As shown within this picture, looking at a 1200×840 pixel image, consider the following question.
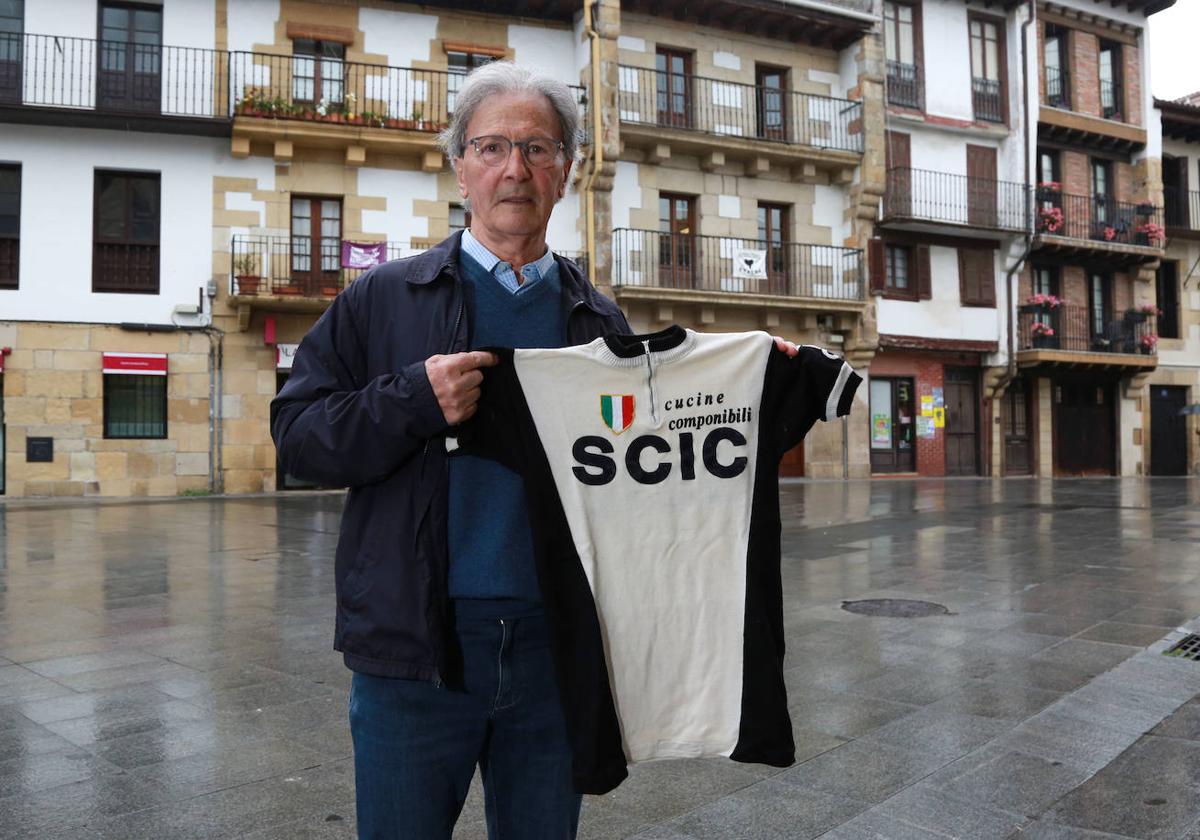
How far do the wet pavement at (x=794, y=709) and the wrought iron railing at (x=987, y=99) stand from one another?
19613 mm

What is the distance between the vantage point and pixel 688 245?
2236 cm

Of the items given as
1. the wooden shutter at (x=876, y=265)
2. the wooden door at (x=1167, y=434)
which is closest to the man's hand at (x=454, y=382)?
the wooden shutter at (x=876, y=265)

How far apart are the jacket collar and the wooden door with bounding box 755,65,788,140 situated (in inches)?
877

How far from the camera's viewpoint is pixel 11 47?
18.4 meters

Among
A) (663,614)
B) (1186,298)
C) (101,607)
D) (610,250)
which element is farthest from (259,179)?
(1186,298)

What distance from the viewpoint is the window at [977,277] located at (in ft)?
83.3

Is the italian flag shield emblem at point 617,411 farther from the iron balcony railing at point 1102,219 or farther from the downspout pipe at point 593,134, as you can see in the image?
the iron balcony railing at point 1102,219

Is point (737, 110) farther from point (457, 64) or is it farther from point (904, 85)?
point (457, 64)

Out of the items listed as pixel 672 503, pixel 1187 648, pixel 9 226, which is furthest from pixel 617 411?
pixel 9 226

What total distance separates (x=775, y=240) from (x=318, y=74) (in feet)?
36.3

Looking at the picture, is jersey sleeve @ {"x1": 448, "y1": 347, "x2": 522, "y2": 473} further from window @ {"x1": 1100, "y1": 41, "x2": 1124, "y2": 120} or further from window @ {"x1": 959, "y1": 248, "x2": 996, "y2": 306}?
window @ {"x1": 1100, "y1": 41, "x2": 1124, "y2": 120}

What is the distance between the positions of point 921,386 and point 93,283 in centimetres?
1891

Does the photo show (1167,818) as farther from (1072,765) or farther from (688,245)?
(688,245)

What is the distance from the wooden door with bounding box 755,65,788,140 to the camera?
23422 mm
